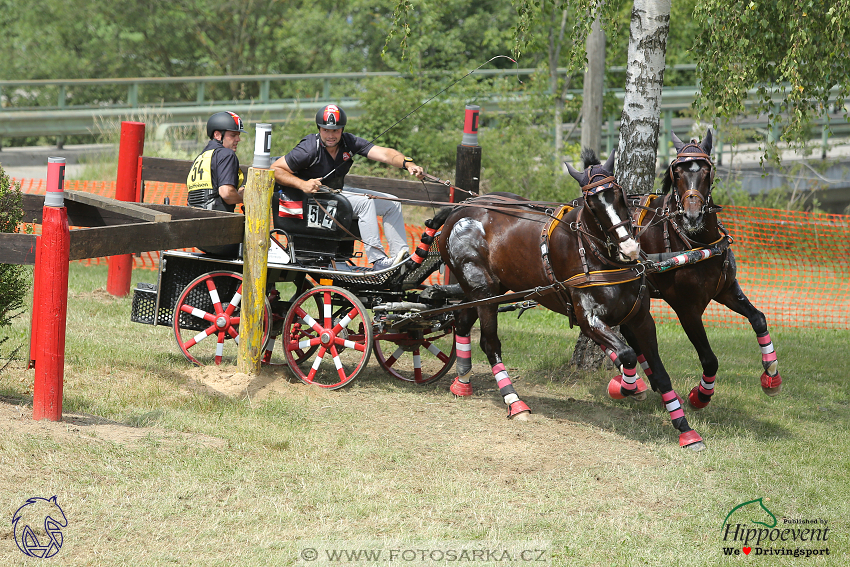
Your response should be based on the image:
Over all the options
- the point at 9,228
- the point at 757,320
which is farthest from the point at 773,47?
the point at 9,228

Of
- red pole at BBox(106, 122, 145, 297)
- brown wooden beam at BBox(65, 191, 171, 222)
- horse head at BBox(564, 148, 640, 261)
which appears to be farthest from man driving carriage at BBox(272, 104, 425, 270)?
red pole at BBox(106, 122, 145, 297)

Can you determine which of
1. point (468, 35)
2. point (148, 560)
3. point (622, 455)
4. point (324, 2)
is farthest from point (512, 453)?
point (324, 2)

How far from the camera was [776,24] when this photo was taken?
7.89m

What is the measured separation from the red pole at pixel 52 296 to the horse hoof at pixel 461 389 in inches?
125

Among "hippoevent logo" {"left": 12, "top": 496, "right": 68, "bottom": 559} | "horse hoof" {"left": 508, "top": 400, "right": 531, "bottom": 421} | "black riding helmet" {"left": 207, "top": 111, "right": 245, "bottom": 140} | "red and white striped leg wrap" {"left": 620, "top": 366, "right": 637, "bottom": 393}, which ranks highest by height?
"black riding helmet" {"left": 207, "top": 111, "right": 245, "bottom": 140}

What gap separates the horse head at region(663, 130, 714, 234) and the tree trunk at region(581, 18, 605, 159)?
5.84m

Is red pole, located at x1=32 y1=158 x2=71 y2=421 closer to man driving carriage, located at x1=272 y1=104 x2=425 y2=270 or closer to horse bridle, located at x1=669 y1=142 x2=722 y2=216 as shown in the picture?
man driving carriage, located at x1=272 y1=104 x2=425 y2=270

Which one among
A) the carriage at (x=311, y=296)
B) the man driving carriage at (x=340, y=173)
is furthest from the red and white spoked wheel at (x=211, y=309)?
the man driving carriage at (x=340, y=173)

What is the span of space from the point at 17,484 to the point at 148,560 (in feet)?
3.62

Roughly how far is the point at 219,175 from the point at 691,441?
4.39 meters

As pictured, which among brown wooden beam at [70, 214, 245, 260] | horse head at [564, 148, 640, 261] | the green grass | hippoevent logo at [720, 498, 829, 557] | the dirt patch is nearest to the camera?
the green grass

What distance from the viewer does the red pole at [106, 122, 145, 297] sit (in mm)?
10125

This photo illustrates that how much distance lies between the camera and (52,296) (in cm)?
546

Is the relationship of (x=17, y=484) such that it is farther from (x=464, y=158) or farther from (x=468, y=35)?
(x=468, y=35)
